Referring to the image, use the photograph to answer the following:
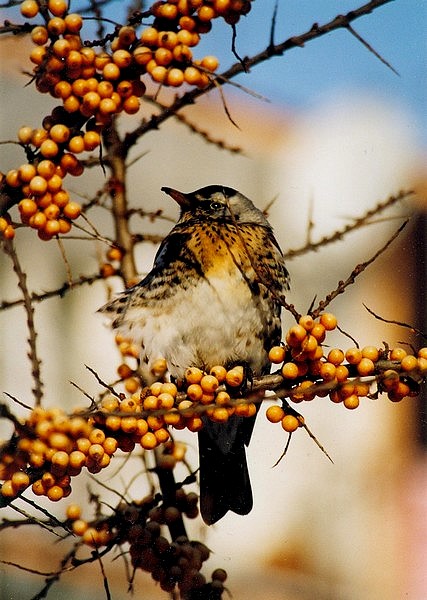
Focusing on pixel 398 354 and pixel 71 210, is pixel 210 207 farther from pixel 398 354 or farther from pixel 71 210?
pixel 398 354

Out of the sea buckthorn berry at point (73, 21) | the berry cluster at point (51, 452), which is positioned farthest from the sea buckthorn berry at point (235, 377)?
the sea buckthorn berry at point (73, 21)

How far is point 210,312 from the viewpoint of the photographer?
1.80 m

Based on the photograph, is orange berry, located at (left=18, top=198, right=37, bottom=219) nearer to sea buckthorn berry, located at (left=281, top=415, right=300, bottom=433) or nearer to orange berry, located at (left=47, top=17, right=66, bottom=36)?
orange berry, located at (left=47, top=17, right=66, bottom=36)

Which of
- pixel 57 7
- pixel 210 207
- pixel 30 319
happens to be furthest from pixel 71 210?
pixel 210 207

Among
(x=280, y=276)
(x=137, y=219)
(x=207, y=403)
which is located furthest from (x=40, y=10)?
(x=137, y=219)

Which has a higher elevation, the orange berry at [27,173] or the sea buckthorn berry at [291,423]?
the orange berry at [27,173]

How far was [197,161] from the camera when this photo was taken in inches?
197

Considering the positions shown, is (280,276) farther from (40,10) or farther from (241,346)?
(40,10)

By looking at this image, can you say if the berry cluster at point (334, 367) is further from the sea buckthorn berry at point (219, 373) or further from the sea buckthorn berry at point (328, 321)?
the sea buckthorn berry at point (219, 373)

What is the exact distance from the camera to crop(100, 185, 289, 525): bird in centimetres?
180

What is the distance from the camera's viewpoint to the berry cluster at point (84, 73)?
45.2 inches

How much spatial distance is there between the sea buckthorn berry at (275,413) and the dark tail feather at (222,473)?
0.71 metres

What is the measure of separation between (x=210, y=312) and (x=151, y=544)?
56 cm

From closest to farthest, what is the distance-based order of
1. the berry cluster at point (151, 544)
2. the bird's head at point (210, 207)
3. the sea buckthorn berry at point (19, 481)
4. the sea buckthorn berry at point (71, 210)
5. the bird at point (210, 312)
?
the sea buckthorn berry at point (19, 481), the sea buckthorn berry at point (71, 210), the berry cluster at point (151, 544), the bird at point (210, 312), the bird's head at point (210, 207)
